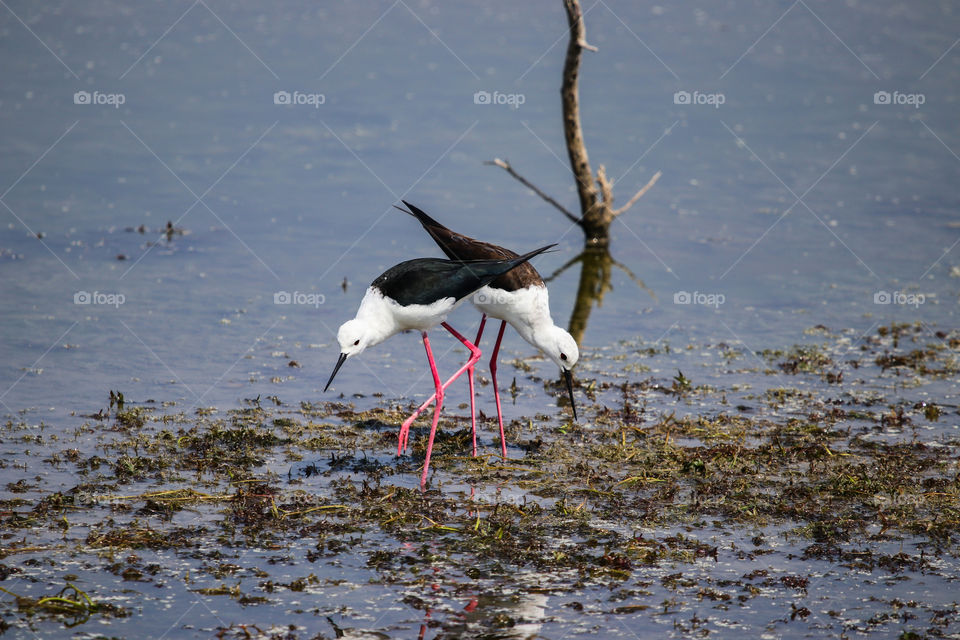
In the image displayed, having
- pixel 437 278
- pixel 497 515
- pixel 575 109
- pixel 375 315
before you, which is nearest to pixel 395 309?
pixel 375 315

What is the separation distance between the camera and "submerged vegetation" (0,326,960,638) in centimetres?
667

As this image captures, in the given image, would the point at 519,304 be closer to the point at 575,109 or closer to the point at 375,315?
the point at 375,315

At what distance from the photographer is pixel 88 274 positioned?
13.0 metres

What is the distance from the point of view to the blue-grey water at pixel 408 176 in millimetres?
11570

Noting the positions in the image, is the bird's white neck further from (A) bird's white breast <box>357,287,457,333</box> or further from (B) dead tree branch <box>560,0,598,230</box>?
(B) dead tree branch <box>560,0,598,230</box>

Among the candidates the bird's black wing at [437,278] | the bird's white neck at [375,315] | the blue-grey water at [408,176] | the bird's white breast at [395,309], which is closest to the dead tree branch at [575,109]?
the blue-grey water at [408,176]

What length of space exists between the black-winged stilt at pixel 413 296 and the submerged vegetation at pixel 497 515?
0.91 meters

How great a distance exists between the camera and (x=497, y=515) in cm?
786

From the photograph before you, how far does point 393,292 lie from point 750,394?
3.74 metres

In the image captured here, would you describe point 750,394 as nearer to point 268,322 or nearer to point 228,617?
point 268,322

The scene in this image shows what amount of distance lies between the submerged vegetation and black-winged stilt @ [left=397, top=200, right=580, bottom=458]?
2.34 ft

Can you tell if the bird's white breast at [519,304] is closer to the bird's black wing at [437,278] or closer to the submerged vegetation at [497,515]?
the bird's black wing at [437,278]

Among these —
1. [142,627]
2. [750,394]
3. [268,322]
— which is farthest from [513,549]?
[268,322]

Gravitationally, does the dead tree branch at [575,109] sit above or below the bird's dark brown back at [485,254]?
above
